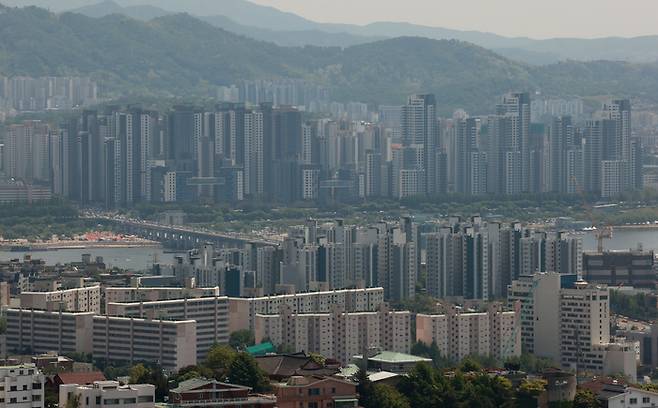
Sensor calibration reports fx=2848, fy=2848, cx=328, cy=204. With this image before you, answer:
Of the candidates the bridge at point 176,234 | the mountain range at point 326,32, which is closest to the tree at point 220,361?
the bridge at point 176,234

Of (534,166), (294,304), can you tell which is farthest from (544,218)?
(294,304)

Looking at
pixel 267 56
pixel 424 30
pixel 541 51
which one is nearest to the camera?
A: pixel 267 56

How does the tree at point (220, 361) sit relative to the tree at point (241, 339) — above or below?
above

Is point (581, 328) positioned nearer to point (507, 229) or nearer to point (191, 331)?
point (191, 331)

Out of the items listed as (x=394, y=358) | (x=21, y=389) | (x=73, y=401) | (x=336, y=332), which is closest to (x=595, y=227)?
(x=336, y=332)

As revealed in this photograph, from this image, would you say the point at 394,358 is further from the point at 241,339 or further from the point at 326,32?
the point at 326,32

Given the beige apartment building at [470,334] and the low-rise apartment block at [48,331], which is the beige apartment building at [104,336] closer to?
the low-rise apartment block at [48,331]

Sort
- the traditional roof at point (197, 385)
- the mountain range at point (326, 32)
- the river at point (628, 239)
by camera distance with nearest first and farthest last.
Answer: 1. the traditional roof at point (197, 385)
2. the river at point (628, 239)
3. the mountain range at point (326, 32)
